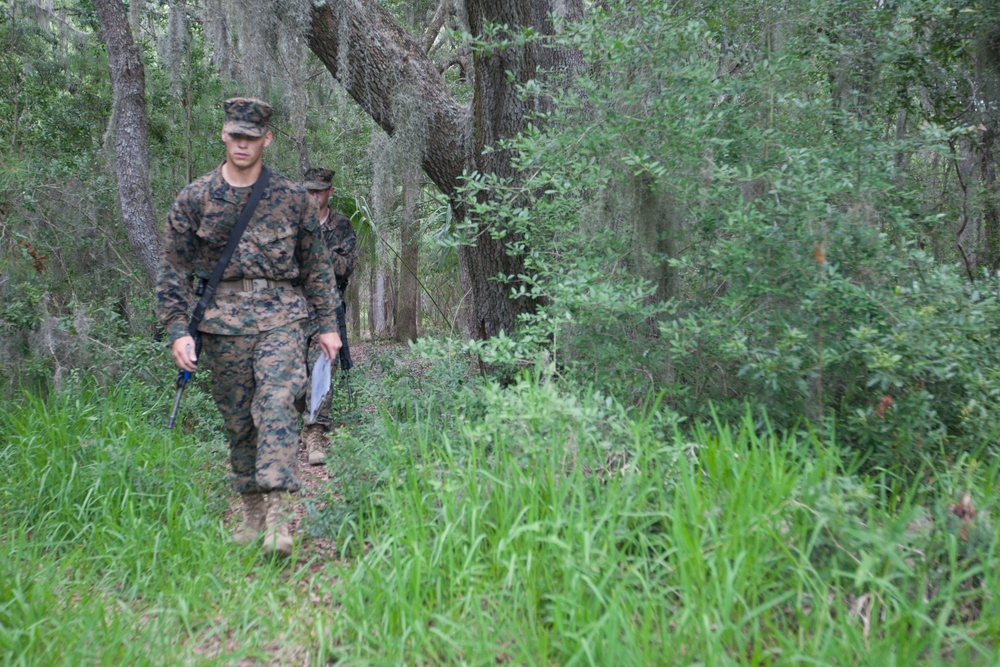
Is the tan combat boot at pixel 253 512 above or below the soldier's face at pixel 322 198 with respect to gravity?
below

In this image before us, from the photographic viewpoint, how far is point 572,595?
252 centimetres

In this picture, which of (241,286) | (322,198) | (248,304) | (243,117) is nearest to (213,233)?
(241,286)

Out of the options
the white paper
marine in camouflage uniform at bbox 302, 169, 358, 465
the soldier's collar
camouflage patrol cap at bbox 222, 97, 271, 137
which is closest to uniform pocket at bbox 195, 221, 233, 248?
the soldier's collar

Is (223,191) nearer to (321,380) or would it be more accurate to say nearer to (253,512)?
(321,380)

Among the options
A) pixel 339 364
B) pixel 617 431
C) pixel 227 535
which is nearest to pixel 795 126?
pixel 617 431

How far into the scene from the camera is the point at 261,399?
391 cm

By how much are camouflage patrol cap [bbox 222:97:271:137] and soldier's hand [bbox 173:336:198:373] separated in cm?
110

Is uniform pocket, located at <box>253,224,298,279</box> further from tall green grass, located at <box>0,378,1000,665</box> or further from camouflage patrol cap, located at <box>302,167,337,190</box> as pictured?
camouflage patrol cap, located at <box>302,167,337,190</box>

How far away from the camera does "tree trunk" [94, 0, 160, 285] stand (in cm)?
822

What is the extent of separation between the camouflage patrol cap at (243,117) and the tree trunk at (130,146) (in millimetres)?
4782

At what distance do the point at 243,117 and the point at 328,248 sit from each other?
Result: 2529 millimetres

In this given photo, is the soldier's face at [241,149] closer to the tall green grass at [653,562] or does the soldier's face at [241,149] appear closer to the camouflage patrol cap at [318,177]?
the tall green grass at [653,562]

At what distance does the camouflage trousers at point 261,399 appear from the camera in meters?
3.82

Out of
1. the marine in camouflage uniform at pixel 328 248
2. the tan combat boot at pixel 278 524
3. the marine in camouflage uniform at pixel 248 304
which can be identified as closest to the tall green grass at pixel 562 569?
the tan combat boot at pixel 278 524
